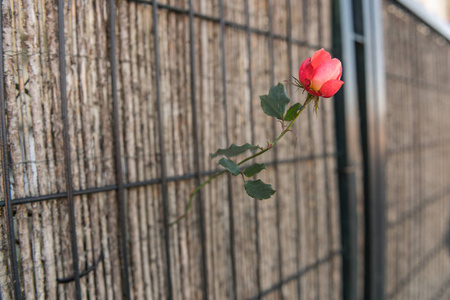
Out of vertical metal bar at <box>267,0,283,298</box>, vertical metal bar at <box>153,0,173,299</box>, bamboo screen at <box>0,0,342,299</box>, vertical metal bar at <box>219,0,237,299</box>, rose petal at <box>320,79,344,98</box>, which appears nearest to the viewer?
rose petal at <box>320,79,344,98</box>

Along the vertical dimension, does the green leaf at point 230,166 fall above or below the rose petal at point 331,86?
below

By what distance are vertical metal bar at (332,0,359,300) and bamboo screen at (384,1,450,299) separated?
0.48m

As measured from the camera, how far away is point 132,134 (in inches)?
37.6

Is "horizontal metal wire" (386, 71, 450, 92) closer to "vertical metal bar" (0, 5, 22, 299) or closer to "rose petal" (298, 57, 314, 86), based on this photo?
"rose petal" (298, 57, 314, 86)

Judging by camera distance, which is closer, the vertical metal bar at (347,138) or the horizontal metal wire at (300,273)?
the horizontal metal wire at (300,273)

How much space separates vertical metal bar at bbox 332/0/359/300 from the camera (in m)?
1.62

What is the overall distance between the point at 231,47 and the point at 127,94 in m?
0.44

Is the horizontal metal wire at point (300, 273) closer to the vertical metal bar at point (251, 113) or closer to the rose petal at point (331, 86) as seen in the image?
the vertical metal bar at point (251, 113)

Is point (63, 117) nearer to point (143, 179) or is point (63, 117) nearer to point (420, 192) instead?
point (143, 179)

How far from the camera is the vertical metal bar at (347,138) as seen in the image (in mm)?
1618

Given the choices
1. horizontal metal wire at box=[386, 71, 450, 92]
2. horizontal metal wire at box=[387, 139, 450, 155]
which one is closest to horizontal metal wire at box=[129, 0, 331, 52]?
horizontal metal wire at box=[386, 71, 450, 92]

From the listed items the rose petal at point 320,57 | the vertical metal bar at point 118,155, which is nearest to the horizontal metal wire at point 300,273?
the vertical metal bar at point 118,155

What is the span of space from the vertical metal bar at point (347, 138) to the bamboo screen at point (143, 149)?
0.24m

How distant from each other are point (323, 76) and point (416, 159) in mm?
2007
